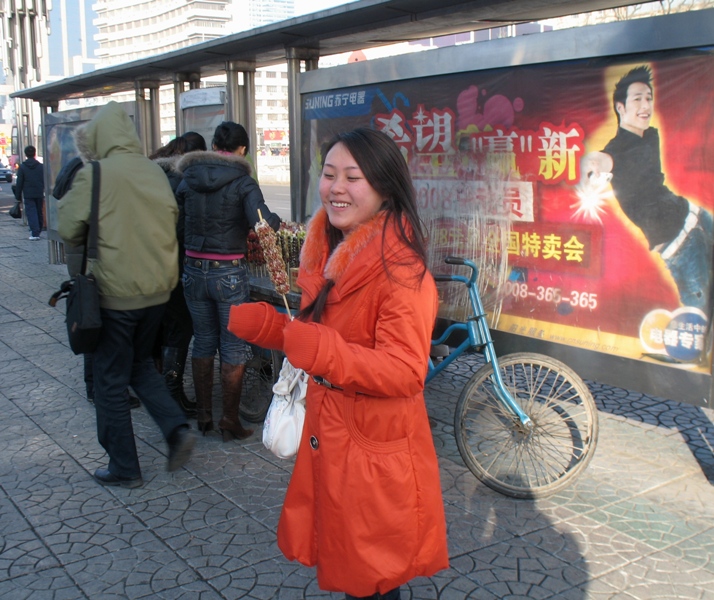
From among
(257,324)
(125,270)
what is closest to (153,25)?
(125,270)

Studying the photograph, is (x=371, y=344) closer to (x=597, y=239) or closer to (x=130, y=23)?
(x=597, y=239)

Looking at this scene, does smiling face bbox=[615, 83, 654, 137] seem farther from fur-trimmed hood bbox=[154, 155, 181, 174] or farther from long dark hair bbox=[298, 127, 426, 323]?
fur-trimmed hood bbox=[154, 155, 181, 174]

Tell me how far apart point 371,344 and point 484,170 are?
2741 millimetres

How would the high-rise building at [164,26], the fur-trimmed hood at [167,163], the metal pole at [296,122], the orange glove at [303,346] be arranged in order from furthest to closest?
1. the high-rise building at [164,26]
2. the metal pole at [296,122]
3. the fur-trimmed hood at [167,163]
4. the orange glove at [303,346]

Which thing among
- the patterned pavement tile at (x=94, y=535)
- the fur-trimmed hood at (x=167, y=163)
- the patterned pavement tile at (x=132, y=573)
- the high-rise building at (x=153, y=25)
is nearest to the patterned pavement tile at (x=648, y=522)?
the patterned pavement tile at (x=132, y=573)

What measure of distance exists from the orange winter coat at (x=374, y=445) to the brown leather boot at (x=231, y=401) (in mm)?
2666

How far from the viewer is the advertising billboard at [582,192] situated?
372 centimetres

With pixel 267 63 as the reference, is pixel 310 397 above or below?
below

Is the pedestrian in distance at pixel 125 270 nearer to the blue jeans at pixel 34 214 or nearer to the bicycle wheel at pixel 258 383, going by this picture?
the bicycle wheel at pixel 258 383

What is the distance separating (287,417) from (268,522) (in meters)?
1.19

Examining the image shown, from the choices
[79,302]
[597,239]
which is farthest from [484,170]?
[79,302]

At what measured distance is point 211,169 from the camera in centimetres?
469

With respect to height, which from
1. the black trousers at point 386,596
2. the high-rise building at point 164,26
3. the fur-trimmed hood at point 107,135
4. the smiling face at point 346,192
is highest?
the high-rise building at point 164,26

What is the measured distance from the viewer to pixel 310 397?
231cm
